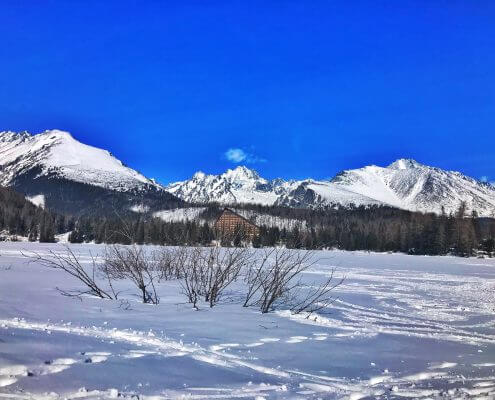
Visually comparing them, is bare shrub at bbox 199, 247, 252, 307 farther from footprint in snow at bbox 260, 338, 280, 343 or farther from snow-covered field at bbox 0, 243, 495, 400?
footprint in snow at bbox 260, 338, 280, 343

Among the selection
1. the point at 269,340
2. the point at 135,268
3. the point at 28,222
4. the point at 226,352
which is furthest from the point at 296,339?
the point at 28,222

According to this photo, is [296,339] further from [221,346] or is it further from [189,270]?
[189,270]

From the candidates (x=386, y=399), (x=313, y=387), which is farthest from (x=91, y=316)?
(x=386, y=399)

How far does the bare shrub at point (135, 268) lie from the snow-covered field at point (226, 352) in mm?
Answer: 558

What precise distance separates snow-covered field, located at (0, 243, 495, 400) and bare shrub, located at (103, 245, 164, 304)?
56cm

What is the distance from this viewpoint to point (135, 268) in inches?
460

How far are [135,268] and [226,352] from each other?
5.69m

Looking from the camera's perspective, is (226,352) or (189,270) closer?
(226,352)

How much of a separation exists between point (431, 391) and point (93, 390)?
3786mm

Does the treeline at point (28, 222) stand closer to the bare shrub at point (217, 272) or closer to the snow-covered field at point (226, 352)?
the bare shrub at point (217, 272)

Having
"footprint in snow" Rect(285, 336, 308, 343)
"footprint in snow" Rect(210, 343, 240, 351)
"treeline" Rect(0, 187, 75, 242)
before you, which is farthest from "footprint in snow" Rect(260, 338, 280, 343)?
"treeline" Rect(0, 187, 75, 242)

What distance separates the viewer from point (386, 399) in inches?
199

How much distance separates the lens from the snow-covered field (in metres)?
4.90

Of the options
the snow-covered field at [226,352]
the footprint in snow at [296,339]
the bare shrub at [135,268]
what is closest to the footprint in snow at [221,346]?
the snow-covered field at [226,352]
